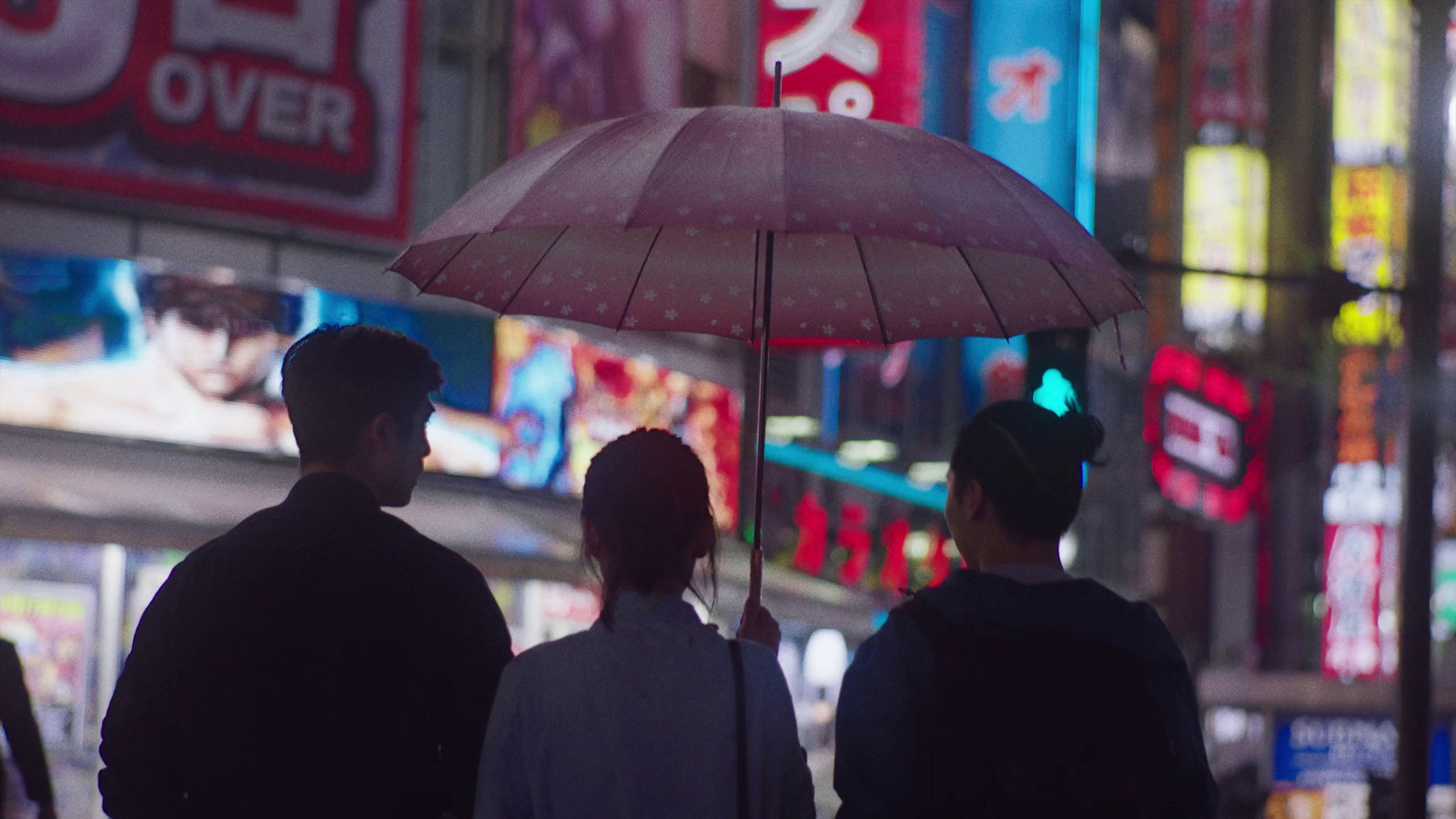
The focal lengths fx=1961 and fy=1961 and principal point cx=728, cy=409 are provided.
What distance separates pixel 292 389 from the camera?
12.2ft

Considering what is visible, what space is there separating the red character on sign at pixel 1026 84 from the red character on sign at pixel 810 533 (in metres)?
4.81

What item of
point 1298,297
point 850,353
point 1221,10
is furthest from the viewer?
point 1298,297

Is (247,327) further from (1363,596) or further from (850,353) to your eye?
(1363,596)

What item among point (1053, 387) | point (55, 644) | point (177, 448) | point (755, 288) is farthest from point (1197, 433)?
point (755, 288)

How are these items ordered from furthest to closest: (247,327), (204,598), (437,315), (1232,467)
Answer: (1232,467) → (437,315) → (247,327) → (204,598)

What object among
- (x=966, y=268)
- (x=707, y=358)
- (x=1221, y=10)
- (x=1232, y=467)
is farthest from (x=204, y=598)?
(x=1221, y=10)

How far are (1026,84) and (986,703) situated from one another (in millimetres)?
19095

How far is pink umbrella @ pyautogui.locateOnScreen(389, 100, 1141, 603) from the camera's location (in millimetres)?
4191

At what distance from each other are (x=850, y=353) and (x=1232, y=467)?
22.1 feet

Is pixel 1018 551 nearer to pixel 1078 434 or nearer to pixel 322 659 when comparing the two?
pixel 1078 434

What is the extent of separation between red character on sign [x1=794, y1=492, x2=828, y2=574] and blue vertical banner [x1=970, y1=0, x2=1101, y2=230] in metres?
4.24

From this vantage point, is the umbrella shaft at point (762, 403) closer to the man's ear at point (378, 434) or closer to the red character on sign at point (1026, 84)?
the man's ear at point (378, 434)

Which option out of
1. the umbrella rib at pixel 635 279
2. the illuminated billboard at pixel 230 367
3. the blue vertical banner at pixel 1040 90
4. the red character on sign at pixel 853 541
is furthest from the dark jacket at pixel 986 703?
the red character on sign at pixel 853 541

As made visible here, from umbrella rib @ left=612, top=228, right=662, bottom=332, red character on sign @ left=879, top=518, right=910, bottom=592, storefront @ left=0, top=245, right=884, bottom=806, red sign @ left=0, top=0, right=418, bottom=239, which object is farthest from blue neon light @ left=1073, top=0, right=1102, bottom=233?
umbrella rib @ left=612, top=228, right=662, bottom=332
